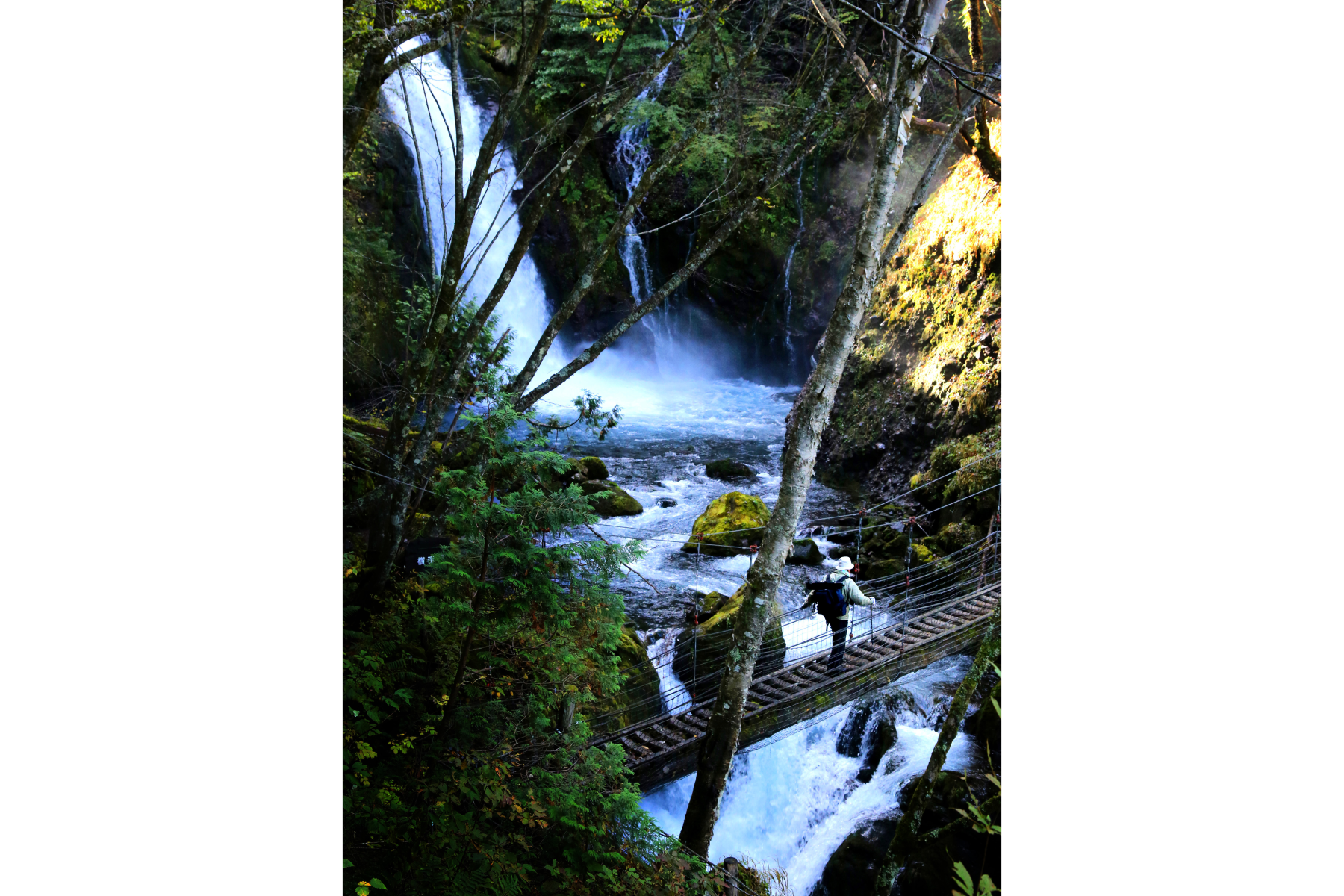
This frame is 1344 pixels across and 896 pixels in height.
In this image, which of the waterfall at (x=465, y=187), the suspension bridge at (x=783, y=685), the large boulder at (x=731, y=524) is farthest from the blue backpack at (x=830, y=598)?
the waterfall at (x=465, y=187)

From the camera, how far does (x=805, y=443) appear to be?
4199mm

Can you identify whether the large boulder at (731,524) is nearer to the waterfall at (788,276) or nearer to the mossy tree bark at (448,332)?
the mossy tree bark at (448,332)

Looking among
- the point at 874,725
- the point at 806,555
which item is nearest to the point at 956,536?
the point at 806,555

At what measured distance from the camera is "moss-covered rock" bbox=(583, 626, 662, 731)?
5.33 metres

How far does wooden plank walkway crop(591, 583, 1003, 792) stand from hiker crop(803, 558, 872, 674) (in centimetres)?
8

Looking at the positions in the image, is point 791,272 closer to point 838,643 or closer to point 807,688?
point 838,643

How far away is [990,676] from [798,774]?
152 cm

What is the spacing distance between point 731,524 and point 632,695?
3.08 m

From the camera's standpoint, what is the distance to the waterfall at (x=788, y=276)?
47.1 feet

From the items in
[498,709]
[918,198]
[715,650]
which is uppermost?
[918,198]

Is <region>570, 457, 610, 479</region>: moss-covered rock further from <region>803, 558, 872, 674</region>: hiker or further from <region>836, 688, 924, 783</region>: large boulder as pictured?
<region>836, 688, 924, 783</region>: large boulder

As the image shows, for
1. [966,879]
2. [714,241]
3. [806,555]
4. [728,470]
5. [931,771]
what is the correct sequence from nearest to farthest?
[966,879], [931,771], [714,241], [806,555], [728,470]
